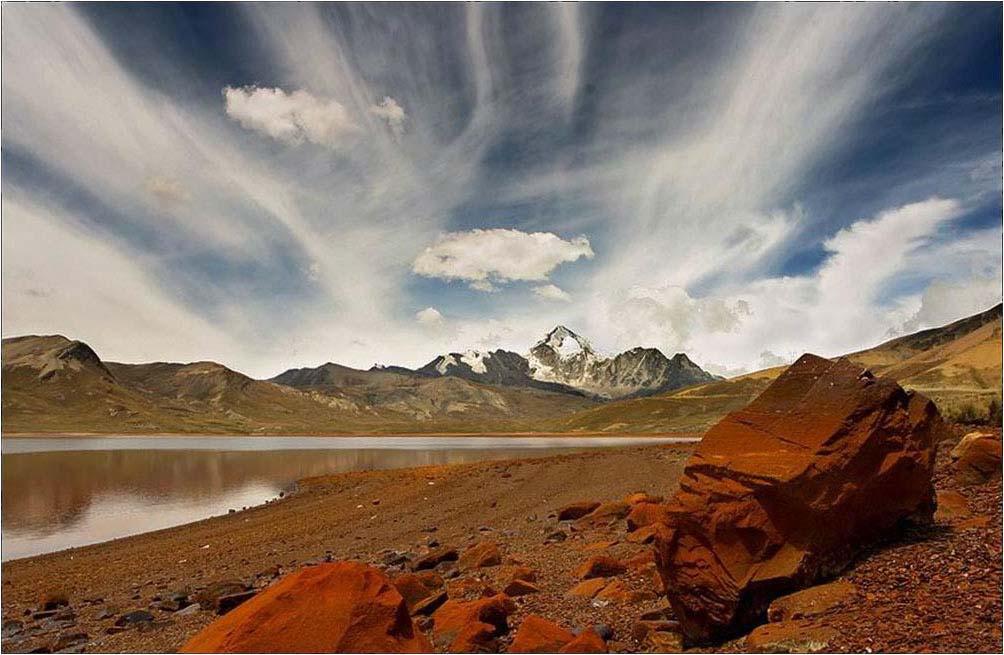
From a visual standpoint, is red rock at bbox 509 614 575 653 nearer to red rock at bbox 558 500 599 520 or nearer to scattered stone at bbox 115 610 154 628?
scattered stone at bbox 115 610 154 628

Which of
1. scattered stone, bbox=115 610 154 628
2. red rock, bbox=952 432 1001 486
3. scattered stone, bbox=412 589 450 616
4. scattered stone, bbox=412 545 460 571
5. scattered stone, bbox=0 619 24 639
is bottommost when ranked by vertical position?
scattered stone, bbox=0 619 24 639

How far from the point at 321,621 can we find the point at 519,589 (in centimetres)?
586

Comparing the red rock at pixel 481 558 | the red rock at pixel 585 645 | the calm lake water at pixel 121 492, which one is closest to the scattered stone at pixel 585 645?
the red rock at pixel 585 645

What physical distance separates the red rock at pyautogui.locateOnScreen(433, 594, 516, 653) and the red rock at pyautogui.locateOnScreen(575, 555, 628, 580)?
9.11ft

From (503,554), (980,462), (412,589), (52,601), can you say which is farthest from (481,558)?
(52,601)

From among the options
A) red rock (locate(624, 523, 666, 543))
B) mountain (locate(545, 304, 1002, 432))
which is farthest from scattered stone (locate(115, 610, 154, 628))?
mountain (locate(545, 304, 1002, 432))

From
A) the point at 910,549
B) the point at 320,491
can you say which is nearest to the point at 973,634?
the point at 910,549

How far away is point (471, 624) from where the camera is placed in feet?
32.2

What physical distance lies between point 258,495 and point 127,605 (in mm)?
26768

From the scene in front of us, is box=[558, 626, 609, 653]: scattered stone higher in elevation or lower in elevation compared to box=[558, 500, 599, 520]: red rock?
higher

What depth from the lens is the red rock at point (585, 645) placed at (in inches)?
326

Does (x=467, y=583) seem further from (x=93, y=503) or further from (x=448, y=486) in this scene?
(x=93, y=503)

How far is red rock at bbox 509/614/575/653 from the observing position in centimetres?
848

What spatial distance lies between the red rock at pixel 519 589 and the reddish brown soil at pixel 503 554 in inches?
6.8
